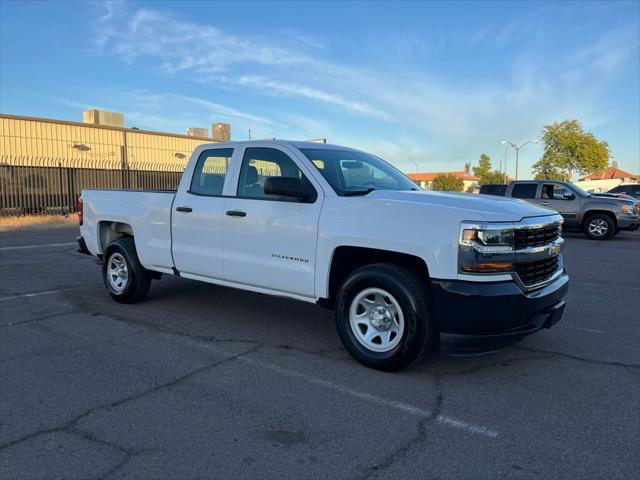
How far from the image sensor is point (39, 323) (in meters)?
5.88

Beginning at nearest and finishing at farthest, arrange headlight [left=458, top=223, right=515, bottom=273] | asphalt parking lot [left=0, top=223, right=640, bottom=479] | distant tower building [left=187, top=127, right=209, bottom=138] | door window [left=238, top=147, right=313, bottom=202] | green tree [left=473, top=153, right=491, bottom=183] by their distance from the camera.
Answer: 1. asphalt parking lot [left=0, top=223, right=640, bottom=479]
2. headlight [left=458, top=223, right=515, bottom=273]
3. door window [left=238, top=147, right=313, bottom=202]
4. distant tower building [left=187, top=127, right=209, bottom=138]
5. green tree [left=473, top=153, right=491, bottom=183]

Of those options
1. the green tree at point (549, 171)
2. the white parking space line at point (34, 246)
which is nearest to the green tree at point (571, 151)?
the green tree at point (549, 171)

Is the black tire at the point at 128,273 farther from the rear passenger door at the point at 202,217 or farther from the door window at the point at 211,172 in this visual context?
the door window at the point at 211,172

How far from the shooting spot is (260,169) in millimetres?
5406

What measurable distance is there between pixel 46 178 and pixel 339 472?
79.1ft

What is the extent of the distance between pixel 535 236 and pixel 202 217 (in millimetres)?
3339

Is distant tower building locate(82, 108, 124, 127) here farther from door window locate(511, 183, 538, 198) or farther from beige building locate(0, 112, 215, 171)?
door window locate(511, 183, 538, 198)

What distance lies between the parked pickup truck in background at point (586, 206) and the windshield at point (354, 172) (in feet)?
34.2

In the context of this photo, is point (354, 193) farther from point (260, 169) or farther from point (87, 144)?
point (87, 144)

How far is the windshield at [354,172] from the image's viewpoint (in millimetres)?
4926

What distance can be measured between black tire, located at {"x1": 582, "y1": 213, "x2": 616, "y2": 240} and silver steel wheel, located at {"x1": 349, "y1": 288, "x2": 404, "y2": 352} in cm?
1408

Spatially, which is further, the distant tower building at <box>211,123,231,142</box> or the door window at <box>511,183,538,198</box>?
the distant tower building at <box>211,123,231,142</box>

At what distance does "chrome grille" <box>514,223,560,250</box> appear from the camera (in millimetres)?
4051

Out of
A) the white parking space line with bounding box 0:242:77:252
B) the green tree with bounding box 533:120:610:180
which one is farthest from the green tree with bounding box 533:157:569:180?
the white parking space line with bounding box 0:242:77:252
